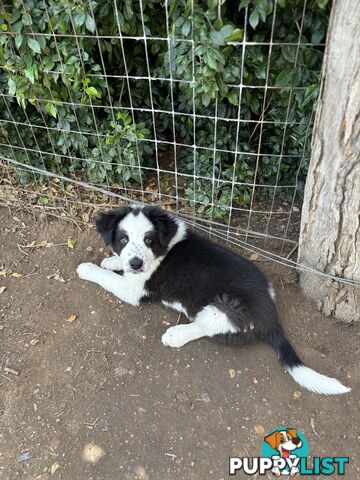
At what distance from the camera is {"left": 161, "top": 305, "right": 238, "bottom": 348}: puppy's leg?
236 cm

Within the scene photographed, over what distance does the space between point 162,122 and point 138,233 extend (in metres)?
1.27

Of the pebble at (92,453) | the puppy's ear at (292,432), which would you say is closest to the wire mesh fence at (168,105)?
the puppy's ear at (292,432)

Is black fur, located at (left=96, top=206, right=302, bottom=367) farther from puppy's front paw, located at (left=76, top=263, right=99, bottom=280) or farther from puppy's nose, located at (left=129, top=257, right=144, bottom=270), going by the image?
puppy's front paw, located at (left=76, top=263, right=99, bottom=280)

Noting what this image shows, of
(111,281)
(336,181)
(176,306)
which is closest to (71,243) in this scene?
(111,281)

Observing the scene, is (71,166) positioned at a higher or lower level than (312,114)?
lower

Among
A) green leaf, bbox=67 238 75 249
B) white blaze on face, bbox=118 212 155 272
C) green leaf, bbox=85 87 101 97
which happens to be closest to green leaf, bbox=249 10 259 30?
green leaf, bbox=85 87 101 97

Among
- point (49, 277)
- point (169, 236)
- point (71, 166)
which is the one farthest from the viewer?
point (71, 166)

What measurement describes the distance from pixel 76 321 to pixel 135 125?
146 centimetres

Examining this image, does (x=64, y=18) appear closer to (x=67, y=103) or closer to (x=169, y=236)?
(x=67, y=103)

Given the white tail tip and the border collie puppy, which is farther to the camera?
the border collie puppy

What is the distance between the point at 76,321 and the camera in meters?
2.67

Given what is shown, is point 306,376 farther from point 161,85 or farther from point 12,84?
point 12,84

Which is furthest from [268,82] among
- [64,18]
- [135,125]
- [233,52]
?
[64,18]

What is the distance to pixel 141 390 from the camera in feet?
7.57
